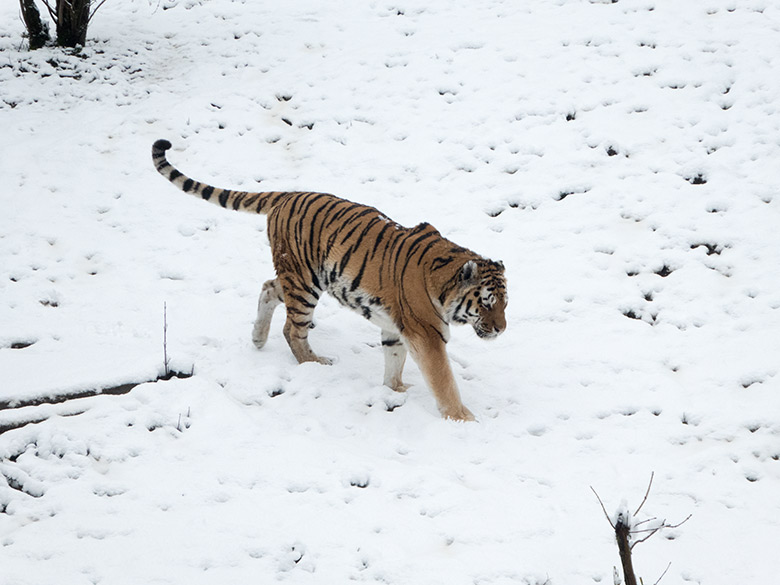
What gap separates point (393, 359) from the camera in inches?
217

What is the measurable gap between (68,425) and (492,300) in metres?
2.69

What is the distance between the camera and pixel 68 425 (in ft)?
15.0

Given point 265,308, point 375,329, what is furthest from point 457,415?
point 265,308

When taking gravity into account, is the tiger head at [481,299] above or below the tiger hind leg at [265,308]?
above

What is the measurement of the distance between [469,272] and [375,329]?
163cm

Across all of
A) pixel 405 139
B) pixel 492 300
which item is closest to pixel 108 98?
pixel 405 139

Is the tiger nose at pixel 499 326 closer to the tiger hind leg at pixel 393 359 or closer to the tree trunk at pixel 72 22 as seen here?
the tiger hind leg at pixel 393 359

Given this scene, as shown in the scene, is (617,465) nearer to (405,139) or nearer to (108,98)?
(405,139)

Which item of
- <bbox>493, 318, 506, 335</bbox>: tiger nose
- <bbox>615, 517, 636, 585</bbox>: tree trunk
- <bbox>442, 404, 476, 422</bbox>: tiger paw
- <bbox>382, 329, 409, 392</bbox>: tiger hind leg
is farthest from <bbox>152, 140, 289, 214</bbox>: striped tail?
<bbox>615, 517, 636, 585</bbox>: tree trunk

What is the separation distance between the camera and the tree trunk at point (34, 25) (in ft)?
33.4

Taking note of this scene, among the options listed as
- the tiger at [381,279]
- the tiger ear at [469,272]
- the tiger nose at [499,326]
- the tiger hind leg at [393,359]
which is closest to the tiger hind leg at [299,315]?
the tiger at [381,279]

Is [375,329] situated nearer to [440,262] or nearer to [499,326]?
[440,262]

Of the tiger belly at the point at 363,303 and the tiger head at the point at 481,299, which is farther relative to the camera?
the tiger belly at the point at 363,303

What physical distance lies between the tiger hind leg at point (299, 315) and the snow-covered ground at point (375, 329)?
0.62ft
